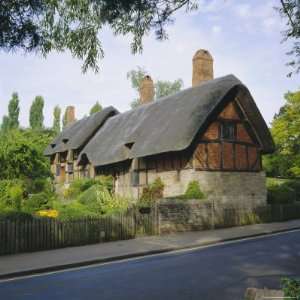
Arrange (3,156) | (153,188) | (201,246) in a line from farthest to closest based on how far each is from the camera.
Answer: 1. (3,156)
2. (153,188)
3. (201,246)

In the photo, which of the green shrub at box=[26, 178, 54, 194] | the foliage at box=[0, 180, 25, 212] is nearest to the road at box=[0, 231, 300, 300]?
the foliage at box=[0, 180, 25, 212]

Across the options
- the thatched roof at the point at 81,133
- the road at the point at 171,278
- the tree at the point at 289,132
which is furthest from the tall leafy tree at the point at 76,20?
the tree at the point at 289,132

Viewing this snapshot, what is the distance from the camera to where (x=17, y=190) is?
24328mm

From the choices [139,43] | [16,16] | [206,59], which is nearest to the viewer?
[16,16]

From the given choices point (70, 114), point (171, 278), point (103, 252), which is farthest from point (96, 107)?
point (171, 278)

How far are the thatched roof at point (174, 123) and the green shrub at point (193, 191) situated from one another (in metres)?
2.38

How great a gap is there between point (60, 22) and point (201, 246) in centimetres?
1103

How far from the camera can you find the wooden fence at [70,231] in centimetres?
1475

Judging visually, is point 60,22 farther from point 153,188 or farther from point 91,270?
point 153,188

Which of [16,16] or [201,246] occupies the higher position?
[16,16]

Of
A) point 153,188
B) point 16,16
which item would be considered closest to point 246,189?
point 153,188

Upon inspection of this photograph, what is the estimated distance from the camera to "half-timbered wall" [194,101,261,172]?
26.8 m

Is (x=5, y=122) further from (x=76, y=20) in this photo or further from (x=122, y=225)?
(x=76, y=20)

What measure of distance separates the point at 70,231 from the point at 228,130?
1516 cm
